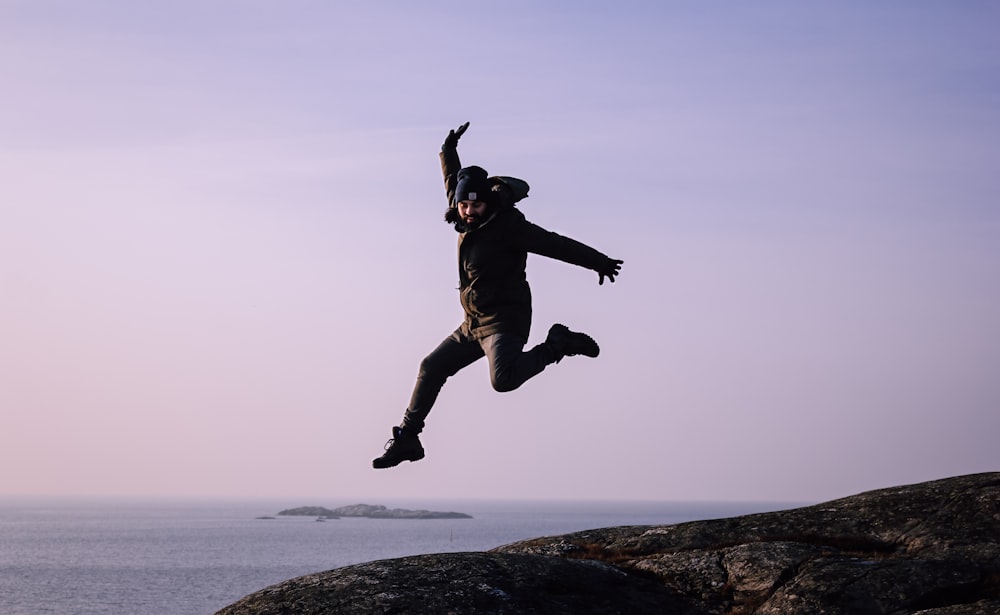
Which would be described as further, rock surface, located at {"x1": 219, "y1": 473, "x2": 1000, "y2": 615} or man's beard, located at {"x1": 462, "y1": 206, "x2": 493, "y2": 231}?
man's beard, located at {"x1": 462, "y1": 206, "x2": 493, "y2": 231}

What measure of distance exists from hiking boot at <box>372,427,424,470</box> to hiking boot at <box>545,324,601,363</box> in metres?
2.12

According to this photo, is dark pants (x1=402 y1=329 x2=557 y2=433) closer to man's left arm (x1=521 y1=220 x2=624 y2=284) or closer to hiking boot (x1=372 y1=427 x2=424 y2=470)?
hiking boot (x1=372 y1=427 x2=424 y2=470)

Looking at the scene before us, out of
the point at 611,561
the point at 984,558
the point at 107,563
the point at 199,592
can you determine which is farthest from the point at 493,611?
the point at 107,563

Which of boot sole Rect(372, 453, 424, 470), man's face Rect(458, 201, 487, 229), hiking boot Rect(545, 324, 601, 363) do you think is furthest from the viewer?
boot sole Rect(372, 453, 424, 470)

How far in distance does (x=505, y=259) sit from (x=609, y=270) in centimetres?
119

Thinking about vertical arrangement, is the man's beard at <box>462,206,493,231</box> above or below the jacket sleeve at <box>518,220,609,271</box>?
above

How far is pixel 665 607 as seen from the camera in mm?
13023

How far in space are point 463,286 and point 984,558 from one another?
22.1ft

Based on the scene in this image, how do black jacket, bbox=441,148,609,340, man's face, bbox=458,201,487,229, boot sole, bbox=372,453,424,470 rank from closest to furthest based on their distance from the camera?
man's face, bbox=458,201,487,229, black jacket, bbox=441,148,609,340, boot sole, bbox=372,453,424,470

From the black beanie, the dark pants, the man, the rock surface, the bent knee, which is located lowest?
the rock surface

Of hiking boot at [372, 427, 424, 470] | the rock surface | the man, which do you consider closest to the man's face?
the man

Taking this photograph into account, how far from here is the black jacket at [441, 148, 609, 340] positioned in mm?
12906

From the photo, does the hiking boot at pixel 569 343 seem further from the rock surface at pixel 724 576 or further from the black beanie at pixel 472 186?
the rock surface at pixel 724 576

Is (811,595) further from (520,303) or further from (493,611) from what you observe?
(520,303)
